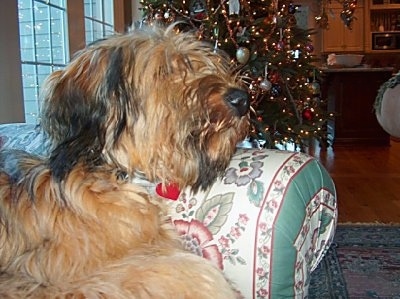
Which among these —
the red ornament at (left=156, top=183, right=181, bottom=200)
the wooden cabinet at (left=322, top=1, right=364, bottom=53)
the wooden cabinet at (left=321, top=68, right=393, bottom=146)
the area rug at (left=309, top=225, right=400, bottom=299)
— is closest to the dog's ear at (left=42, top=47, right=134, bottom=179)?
the red ornament at (left=156, top=183, right=181, bottom=200)

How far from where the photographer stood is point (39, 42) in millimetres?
3068

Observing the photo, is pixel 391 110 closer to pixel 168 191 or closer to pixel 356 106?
pixel 356 106

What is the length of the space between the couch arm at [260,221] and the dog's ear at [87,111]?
251 mm

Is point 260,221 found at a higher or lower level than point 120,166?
lower

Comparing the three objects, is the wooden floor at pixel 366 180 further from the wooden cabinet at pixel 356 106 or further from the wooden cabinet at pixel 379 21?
the wooden cabinet at pixel 379 21

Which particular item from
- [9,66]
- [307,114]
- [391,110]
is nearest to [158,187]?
[9,66]

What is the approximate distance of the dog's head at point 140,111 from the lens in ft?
3.44

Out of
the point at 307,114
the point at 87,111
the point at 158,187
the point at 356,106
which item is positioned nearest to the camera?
the point at 87,111

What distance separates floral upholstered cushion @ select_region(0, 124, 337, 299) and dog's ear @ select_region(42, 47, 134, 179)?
0.33 ft

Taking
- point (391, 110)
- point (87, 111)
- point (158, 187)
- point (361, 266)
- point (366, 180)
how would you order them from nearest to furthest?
point (87, 111), point (158, 187), point (361, 266), point (391, 110), point (366, 180)

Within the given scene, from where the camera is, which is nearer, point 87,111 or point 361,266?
point 87,111

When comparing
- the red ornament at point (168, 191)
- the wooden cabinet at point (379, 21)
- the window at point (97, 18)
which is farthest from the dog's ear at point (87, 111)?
the wooden cabinet at point (379, 21)

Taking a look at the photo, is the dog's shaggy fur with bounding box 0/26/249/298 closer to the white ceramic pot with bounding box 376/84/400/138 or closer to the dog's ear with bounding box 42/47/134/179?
the dog's ear with bounding box 42/47/134/179

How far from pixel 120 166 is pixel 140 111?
0.11m
